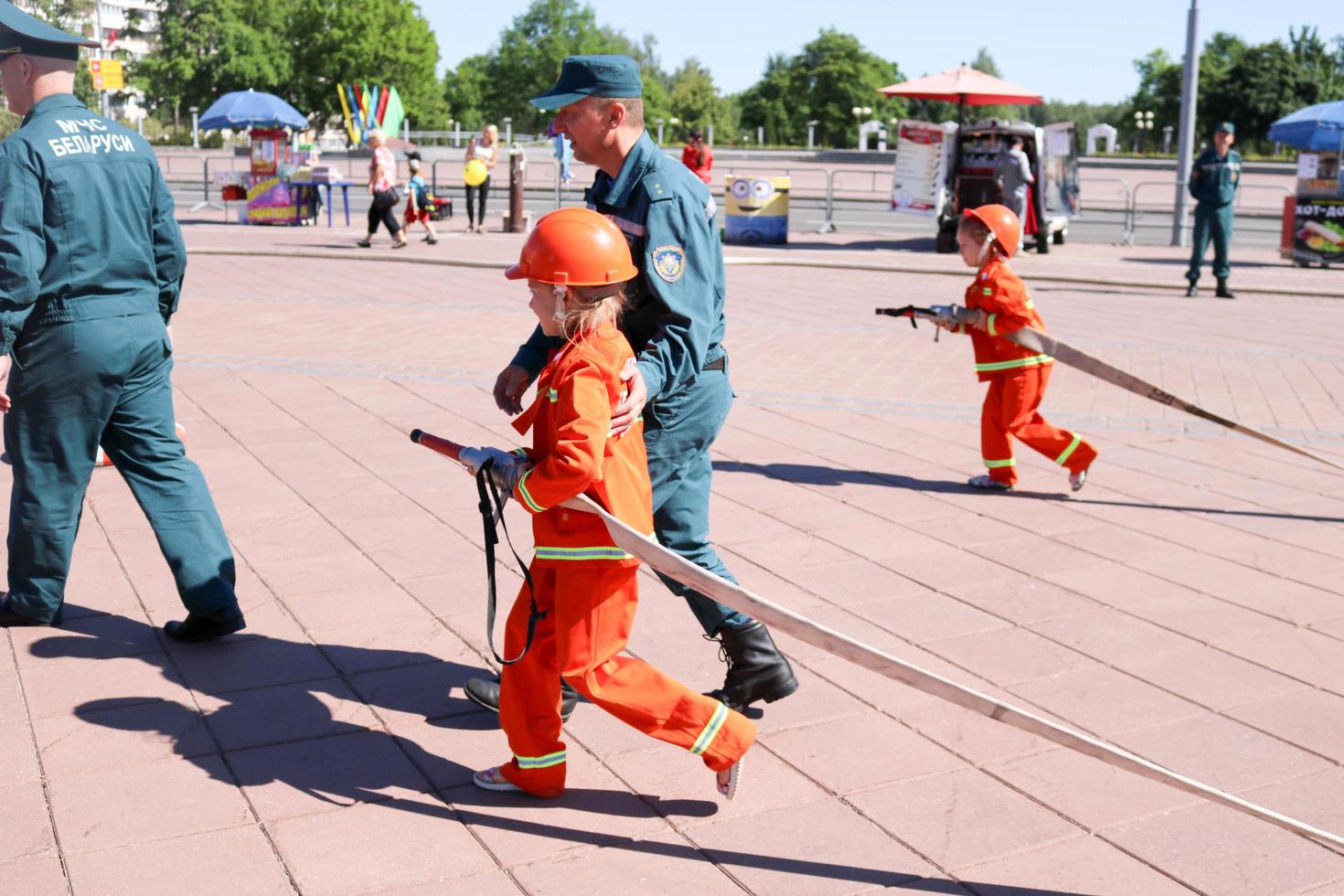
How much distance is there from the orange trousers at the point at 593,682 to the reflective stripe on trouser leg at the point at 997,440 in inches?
142

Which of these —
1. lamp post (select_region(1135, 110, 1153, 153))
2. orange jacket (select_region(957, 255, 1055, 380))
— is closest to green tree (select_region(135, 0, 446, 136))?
lamp post (select_region(1135, 110, 1153, 153))

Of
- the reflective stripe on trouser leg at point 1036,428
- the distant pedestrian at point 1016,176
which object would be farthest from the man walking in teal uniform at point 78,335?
the distant pedestrian at point 1016,176

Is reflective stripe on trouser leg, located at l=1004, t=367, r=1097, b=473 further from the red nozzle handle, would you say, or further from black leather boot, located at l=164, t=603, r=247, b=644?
the red nozzle handle

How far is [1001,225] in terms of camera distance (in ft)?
21.5

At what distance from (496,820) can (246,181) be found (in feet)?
70.8

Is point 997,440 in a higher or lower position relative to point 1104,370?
lower

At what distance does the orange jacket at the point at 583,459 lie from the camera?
3.14 m

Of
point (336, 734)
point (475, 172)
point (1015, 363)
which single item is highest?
point (475, 172)

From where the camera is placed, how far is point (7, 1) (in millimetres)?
4441

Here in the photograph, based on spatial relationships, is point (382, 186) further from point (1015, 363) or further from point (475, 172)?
point (1015, 363)

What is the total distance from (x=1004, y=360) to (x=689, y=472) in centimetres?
323

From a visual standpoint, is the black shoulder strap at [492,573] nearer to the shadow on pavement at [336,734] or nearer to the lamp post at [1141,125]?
the shadow on pavement at [336,734]

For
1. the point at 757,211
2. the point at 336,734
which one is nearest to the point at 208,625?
the point at 336,734

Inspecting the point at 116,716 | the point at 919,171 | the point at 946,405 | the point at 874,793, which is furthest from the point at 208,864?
the point at 919,171
